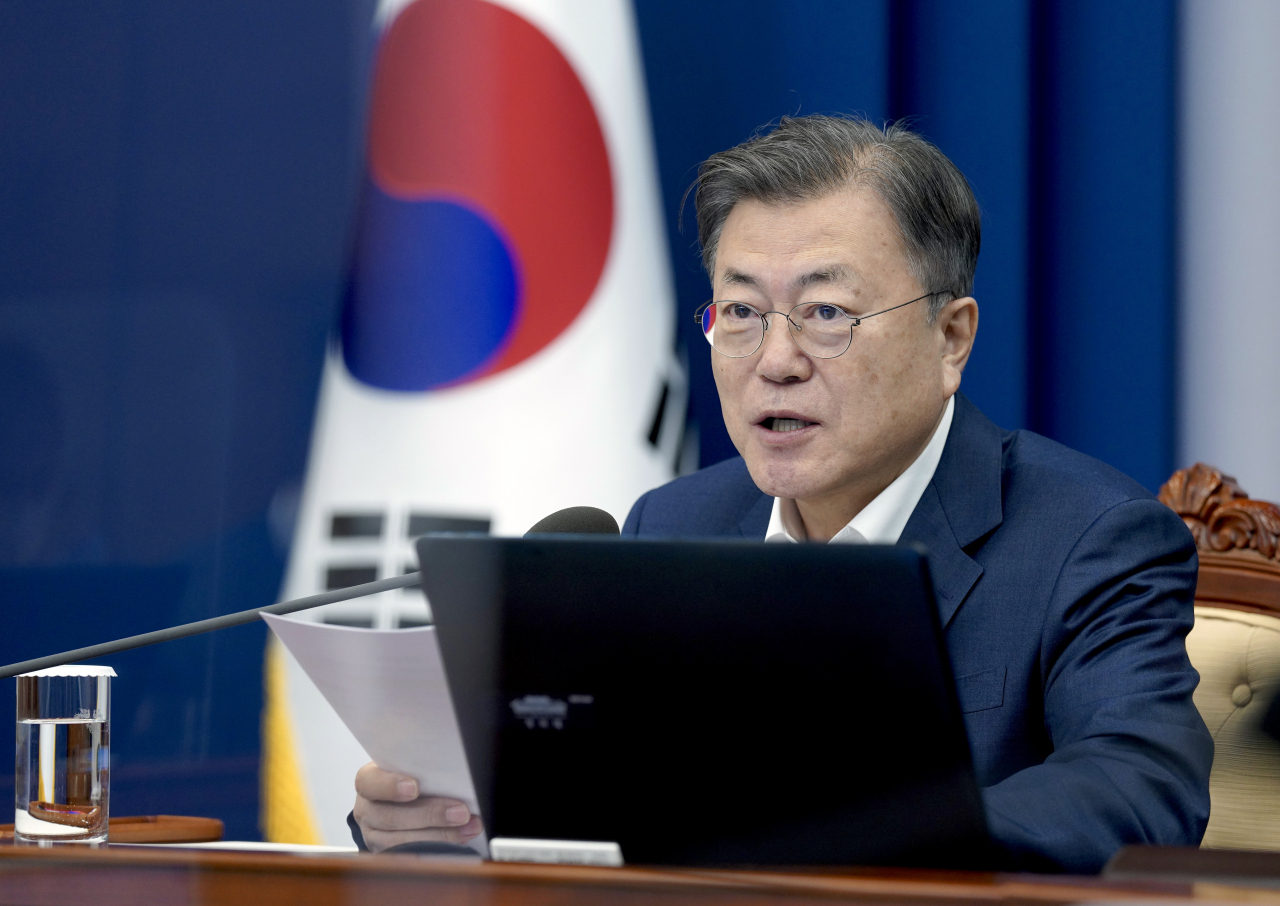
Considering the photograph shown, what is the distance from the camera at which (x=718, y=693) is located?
2.26 feet

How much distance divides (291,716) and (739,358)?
1.09 m

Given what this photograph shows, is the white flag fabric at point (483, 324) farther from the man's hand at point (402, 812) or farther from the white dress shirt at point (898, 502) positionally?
the man's hand at point (402, 812)

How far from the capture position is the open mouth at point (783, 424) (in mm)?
1339

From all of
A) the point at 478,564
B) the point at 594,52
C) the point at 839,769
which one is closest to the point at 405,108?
the point at 594,52

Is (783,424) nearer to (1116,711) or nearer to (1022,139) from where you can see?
(1116,711)

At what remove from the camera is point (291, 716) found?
6.61ft

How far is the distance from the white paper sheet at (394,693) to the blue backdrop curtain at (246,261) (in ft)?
4.34

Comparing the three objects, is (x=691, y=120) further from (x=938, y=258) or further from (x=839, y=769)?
(x=839, y=769)

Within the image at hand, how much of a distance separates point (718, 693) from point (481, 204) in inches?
54.2

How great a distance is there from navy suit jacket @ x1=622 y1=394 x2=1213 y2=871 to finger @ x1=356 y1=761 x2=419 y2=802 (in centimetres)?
43

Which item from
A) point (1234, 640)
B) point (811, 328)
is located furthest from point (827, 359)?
point (1234, 640)

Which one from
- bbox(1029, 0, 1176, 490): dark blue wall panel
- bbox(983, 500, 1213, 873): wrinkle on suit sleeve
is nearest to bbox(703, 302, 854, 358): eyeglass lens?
bbox(983, 500, 1213, 873): wrinkle on suit sleeve

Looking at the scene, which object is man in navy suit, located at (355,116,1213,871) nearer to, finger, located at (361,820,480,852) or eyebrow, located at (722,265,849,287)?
eyebrow, located at (722,265,849,287)

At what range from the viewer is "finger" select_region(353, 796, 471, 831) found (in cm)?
95
